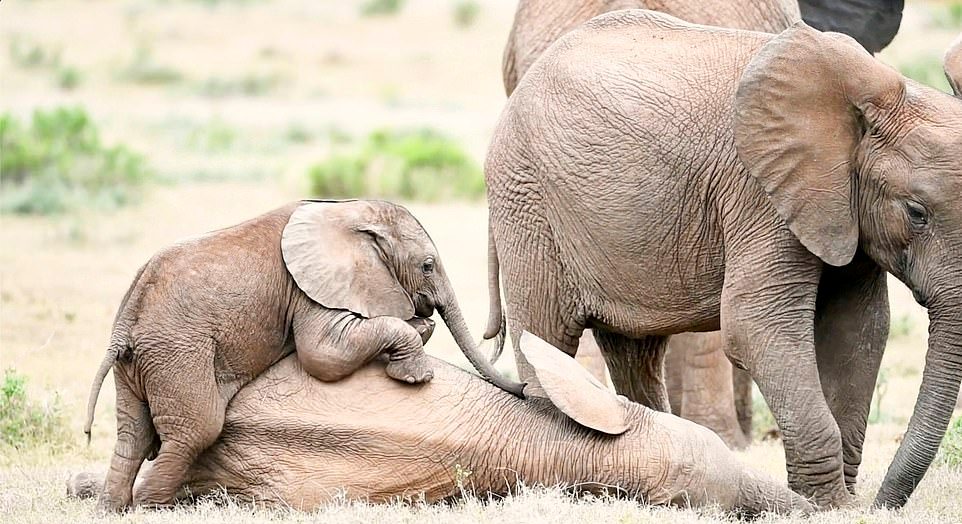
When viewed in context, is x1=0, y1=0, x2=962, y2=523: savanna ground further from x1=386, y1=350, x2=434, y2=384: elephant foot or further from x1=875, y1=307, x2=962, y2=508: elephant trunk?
x1=386, y1=350, x2=434, y2=384: elephant foot

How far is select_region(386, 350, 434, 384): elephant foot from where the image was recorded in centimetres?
566

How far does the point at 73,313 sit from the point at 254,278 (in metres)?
5.20

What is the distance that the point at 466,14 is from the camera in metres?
34.6

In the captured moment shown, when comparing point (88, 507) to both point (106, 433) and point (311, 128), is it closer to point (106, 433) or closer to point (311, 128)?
point (106, 433)

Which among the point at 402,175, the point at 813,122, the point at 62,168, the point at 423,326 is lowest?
the point at 402,175

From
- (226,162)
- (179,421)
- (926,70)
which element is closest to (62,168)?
(226,162)

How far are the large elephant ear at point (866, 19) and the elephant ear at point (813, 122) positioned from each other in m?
3.30

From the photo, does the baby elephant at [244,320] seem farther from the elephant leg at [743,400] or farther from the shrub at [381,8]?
the shrub at [381,8]

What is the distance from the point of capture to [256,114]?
24672 mm

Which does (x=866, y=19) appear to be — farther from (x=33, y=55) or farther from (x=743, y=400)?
(x=33, y=55)

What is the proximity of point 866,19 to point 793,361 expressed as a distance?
3.61 meters

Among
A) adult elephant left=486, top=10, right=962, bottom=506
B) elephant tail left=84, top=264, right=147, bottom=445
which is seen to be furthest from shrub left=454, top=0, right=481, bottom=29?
elephant tail left=84, top=264, right=147, bottom=445

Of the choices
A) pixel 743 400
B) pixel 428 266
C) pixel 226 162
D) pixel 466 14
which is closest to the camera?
pixel 428 266

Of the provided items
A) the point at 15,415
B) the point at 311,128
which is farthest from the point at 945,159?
the point at 311,128
